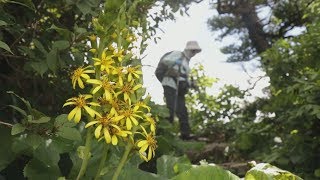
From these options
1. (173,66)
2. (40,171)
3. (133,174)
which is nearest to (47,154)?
(40,171)

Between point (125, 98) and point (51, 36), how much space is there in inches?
48.6

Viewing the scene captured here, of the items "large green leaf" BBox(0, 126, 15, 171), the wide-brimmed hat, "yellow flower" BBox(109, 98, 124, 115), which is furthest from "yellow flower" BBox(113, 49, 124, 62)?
the wide-brimmed hat

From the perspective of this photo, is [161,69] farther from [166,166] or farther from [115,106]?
[115,106]

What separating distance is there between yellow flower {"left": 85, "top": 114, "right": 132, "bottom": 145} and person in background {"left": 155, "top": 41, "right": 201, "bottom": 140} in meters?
4.48

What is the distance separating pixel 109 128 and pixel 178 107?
510 centimetres

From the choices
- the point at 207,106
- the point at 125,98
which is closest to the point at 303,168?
the point at 125,98

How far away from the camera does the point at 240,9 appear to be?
7.04 metres

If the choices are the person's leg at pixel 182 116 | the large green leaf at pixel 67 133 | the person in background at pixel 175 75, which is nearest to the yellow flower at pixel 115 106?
the large green leaf at pixel 67 133

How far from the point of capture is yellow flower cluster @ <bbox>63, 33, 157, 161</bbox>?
0.82 m

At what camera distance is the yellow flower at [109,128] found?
2.63ft

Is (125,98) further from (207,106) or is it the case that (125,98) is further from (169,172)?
(207,106)

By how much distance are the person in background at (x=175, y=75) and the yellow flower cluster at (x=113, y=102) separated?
14.4ft

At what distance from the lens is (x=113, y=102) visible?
85 centimetres

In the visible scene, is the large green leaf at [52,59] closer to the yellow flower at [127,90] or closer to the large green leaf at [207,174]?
the yellow flower at [127,90]
